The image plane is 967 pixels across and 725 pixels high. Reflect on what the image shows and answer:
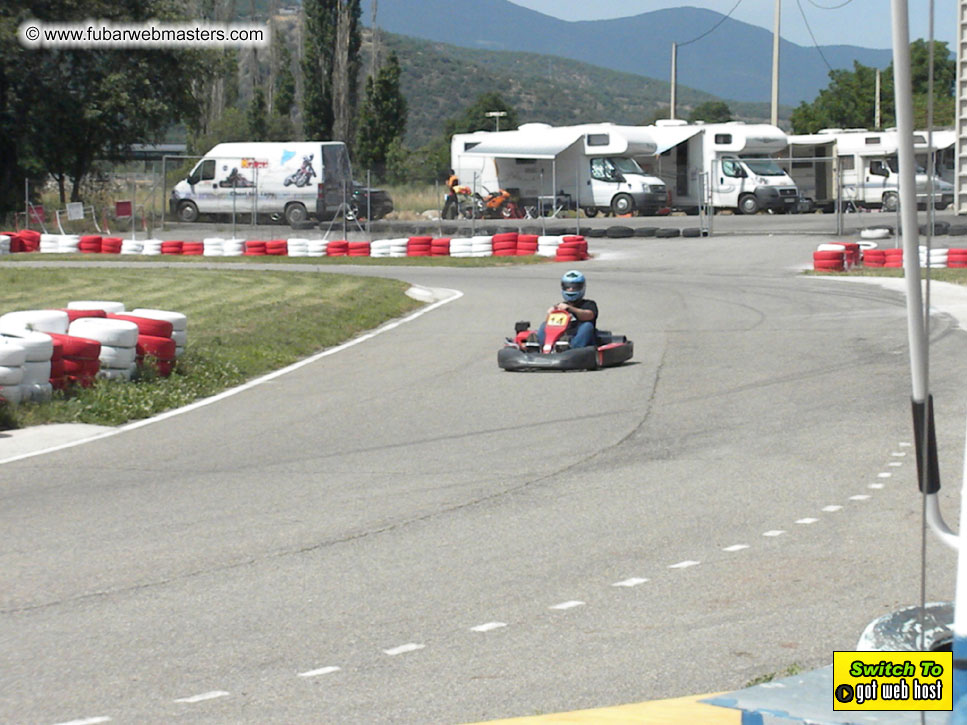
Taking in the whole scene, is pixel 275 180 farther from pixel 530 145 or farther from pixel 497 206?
pixel 530 145

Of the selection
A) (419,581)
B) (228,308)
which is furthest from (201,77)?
(419,581)

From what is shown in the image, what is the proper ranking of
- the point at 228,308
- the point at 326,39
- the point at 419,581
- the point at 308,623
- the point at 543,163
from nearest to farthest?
the point at 308,623 < the point at 419,581 < the point at 228,308 < the point at 543,163 < the point at 326,39

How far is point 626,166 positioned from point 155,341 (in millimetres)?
30593

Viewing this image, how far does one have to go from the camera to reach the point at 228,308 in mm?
19062

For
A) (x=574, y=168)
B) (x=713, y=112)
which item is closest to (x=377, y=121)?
(x=574, y=168)

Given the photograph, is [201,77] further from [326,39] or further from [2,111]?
[326,39]

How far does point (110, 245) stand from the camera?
34.2 meters

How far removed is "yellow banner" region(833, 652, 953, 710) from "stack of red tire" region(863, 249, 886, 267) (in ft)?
77.7

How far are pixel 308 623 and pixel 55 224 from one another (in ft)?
120

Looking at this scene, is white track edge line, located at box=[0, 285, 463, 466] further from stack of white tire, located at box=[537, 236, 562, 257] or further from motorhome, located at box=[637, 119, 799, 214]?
motorhome, located at box=[637, 119, 799, 214]

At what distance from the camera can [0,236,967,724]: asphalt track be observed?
15.9 ft

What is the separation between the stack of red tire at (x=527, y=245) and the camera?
103 feet

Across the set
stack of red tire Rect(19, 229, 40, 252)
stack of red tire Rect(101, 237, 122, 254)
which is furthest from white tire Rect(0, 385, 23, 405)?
stack of red tire Rect(19, 229, 40, 252)

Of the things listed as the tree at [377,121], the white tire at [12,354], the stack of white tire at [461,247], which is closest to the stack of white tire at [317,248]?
the stack of white tire at [461,247]
